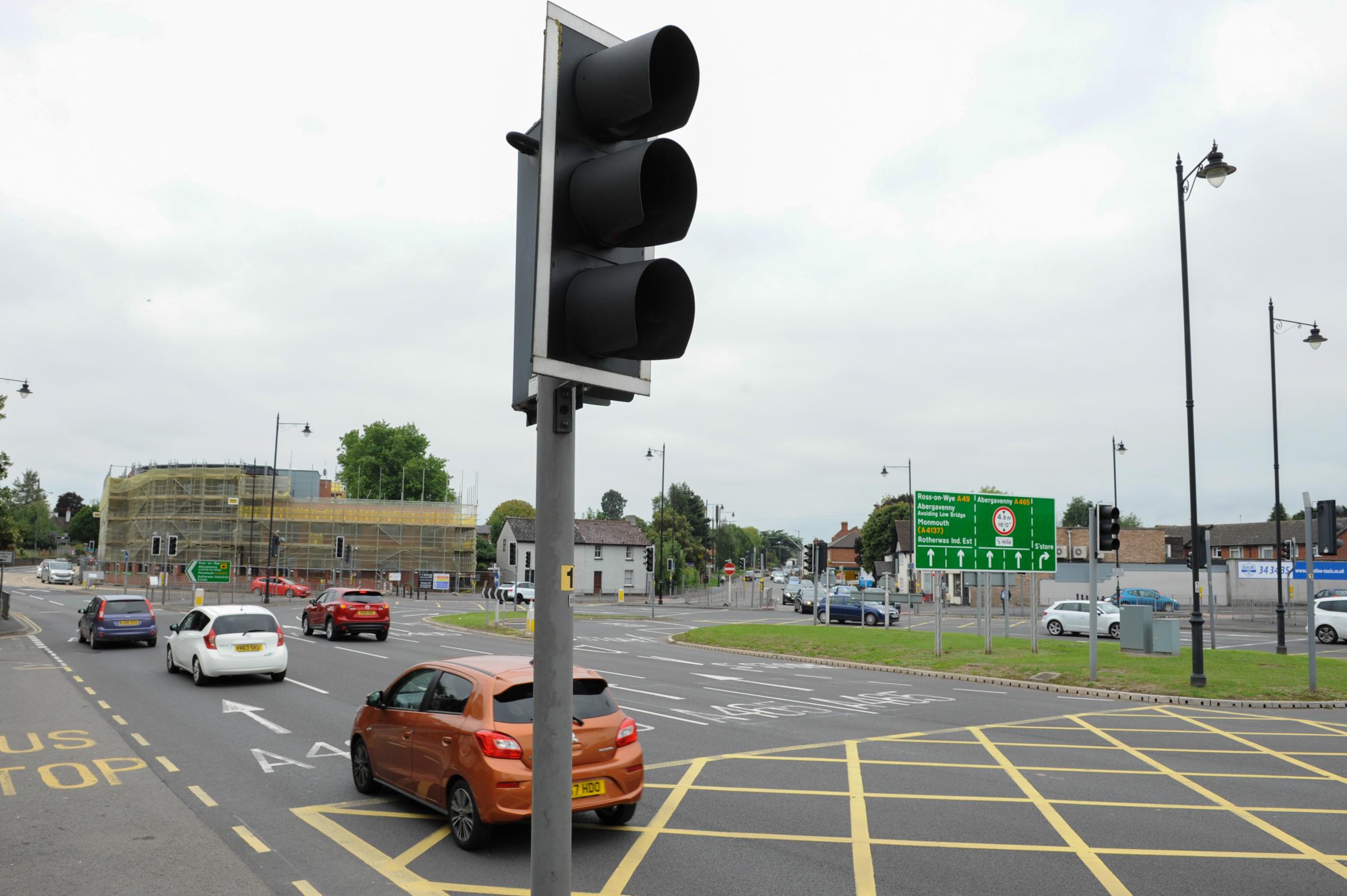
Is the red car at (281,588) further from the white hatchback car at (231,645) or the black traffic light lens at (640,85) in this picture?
the black traffic light lens at (640,85)

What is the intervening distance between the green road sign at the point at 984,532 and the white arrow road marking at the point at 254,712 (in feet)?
56.6

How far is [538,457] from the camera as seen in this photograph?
3.05 metres

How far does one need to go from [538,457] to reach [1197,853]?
8010mm

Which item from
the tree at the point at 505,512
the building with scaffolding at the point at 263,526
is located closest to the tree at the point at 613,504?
the tree at the point at 505,512

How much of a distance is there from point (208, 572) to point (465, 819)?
43.3 metres

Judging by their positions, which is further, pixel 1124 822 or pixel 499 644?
pixel 499 644

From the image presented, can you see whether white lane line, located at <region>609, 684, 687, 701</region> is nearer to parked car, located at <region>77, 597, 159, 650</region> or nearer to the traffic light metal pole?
the traffic light metal pole

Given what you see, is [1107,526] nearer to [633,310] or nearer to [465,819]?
[465,819]

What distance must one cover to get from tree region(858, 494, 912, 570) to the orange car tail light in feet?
328

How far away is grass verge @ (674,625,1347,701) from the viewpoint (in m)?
20.1

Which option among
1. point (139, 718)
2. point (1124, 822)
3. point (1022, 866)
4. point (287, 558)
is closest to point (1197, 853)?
point (1124, 822)

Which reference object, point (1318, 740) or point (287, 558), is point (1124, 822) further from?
point (287, 558)

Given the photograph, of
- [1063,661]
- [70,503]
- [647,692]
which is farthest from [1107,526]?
[70,503]

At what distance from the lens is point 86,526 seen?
507 ft
